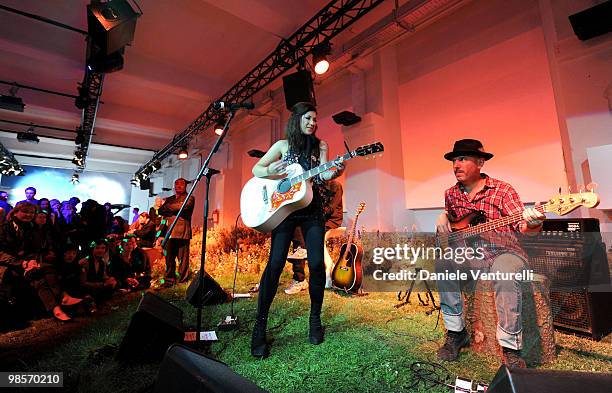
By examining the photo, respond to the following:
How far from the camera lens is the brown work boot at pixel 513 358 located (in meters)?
1.92

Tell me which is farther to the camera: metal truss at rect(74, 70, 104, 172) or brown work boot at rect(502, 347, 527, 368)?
metal truss at rect(74, 70, 104, 172)

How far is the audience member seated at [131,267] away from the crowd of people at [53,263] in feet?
0.23

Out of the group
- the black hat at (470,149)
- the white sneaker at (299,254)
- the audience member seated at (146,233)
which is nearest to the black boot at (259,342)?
the black hat at (470,149)

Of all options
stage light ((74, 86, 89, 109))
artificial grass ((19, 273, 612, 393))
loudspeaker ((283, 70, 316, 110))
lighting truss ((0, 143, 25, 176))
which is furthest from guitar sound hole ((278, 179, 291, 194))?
lighting truss ((0, 143, 25, 176))

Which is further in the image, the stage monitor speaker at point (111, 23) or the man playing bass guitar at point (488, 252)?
the stage monitor speaker at point (111, 23)

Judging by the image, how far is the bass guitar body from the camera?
164 inches

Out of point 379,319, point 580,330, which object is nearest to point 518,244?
point 580,330

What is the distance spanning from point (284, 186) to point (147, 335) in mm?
1520

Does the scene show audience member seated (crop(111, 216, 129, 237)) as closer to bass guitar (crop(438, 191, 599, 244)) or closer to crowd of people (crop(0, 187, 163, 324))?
crowd of people (crop(0, 187, 163, 324))

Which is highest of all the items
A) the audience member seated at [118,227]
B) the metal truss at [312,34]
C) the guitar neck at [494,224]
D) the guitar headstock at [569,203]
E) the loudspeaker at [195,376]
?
the metal truss at [312,34]

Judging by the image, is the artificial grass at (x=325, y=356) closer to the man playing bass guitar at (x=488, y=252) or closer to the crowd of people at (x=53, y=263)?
the man playing bass guitar at (x=488, y=252)

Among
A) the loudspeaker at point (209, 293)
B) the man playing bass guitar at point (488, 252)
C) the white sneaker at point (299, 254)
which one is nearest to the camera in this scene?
the man playing bass guitar at point (488, 252)

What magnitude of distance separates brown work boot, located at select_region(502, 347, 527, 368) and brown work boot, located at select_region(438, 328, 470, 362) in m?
0.32

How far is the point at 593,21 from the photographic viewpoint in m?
3.41
